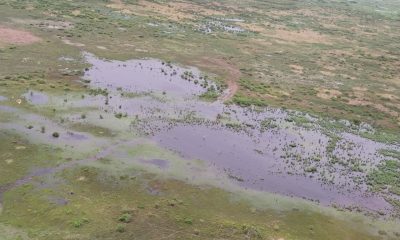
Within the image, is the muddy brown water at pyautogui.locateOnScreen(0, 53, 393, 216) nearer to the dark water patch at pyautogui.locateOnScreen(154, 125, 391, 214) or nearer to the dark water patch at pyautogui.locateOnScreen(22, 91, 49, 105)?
the dark water patch at pyautogui.locateOnScreen(154, 125, 391, 214)

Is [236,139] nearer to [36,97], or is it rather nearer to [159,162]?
[159,162]

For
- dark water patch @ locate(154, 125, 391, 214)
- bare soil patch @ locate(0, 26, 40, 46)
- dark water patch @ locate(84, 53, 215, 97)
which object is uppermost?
bare soil patch @ locate(0, 26, 40, 46)


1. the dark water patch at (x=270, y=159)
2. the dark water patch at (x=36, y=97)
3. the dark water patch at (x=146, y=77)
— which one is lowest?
the dark water patch at (x=270, y=159)

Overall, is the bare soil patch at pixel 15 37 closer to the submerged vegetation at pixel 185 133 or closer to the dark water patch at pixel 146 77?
the submerged vegetation at pixel 185 133

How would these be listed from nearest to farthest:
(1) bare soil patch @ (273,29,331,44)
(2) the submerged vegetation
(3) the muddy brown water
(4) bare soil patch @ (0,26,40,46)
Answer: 1. (2) the submerged vegetation
2. (3) the muddy brown water
3. (4) bare soil patch @ (0,26,40,46)
4. (1) bare soil patch @ (273,29,331,44)

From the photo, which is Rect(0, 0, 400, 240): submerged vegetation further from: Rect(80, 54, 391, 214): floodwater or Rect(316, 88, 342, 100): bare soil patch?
Rect(316, 88, 342, 100): bare soil patch

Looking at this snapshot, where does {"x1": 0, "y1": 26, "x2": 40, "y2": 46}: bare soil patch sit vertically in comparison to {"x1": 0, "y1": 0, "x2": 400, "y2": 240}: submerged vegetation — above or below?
above

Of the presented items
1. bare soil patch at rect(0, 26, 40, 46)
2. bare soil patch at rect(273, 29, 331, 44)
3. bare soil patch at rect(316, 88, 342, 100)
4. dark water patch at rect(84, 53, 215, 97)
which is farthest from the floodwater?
bare soil patch at rect(273, 29, 331, 44)

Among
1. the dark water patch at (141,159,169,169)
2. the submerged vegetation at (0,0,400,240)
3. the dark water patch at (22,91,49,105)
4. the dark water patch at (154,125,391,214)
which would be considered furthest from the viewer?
the dark water patch at (22,91,49,105)

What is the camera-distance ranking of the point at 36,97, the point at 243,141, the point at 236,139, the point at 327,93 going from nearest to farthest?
the point at 243,141 → the point at 236,139 → the point at 36,97 → the point at 327,93

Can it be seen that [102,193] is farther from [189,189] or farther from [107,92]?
[107,92]

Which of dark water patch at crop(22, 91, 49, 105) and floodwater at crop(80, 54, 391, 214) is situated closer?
floodwater at crop(80, 54, 391, 214)

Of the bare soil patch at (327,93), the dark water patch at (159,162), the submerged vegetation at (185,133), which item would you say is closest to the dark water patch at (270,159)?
the submerged vegetation at (185,133)

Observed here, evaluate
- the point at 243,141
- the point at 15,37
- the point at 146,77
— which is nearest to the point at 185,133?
the point at 243,141
